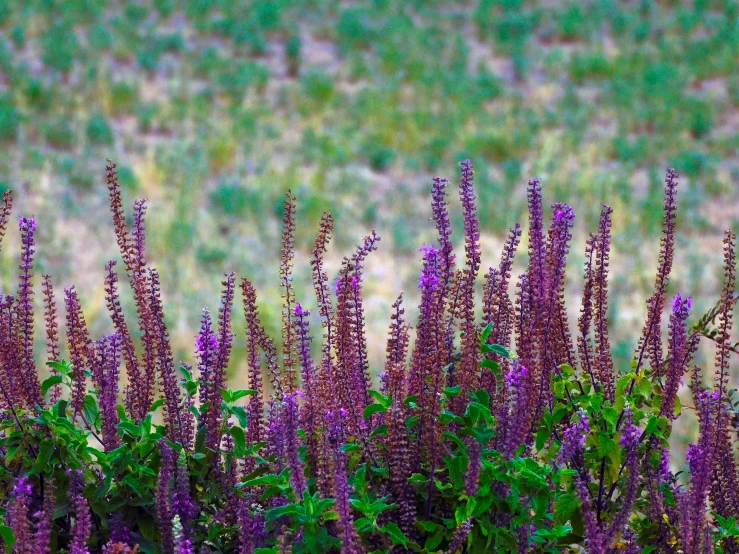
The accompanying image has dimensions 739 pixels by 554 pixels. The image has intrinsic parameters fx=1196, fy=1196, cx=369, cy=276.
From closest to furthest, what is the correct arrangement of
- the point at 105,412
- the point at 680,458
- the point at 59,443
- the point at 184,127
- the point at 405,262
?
the point at 59,443 < the point at 105,412 < the point at 680,458 < the point at 405,262 < the point at 184,127

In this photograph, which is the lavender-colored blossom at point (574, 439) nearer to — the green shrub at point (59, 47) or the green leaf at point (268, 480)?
the green leaf at point (268, 480)

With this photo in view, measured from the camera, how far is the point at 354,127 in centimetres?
1353

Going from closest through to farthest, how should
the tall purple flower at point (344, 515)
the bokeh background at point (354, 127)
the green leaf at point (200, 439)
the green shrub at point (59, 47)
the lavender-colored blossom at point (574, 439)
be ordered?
the tall purple flower at point (344, 515) → the lavender-colored blossom at point (574, 439) → the green leaf at point (200, 439) → the bokeh background at point (354, 127) → the green shrub at point (59, 47)

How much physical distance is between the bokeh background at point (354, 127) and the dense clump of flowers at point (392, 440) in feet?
17.3

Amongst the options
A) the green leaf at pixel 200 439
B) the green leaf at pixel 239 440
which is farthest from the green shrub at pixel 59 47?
the green leaf at pixel 239 440

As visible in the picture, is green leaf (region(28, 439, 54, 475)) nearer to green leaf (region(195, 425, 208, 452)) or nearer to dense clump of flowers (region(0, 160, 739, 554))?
dense clump of flowers (region(0, 160, 739, 554))

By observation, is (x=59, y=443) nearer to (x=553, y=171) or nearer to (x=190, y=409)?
(x=190, y=409)

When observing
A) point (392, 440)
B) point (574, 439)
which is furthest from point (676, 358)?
point (392, 440)

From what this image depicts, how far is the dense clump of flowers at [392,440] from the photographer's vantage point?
219cm

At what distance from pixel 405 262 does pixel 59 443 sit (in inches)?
311

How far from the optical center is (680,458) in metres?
6.71

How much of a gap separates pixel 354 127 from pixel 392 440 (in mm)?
11371

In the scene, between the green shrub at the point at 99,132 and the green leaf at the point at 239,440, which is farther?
the green shrub at the point at 99,132

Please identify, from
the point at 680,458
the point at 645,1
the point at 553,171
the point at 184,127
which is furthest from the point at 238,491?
the point at 645,1
